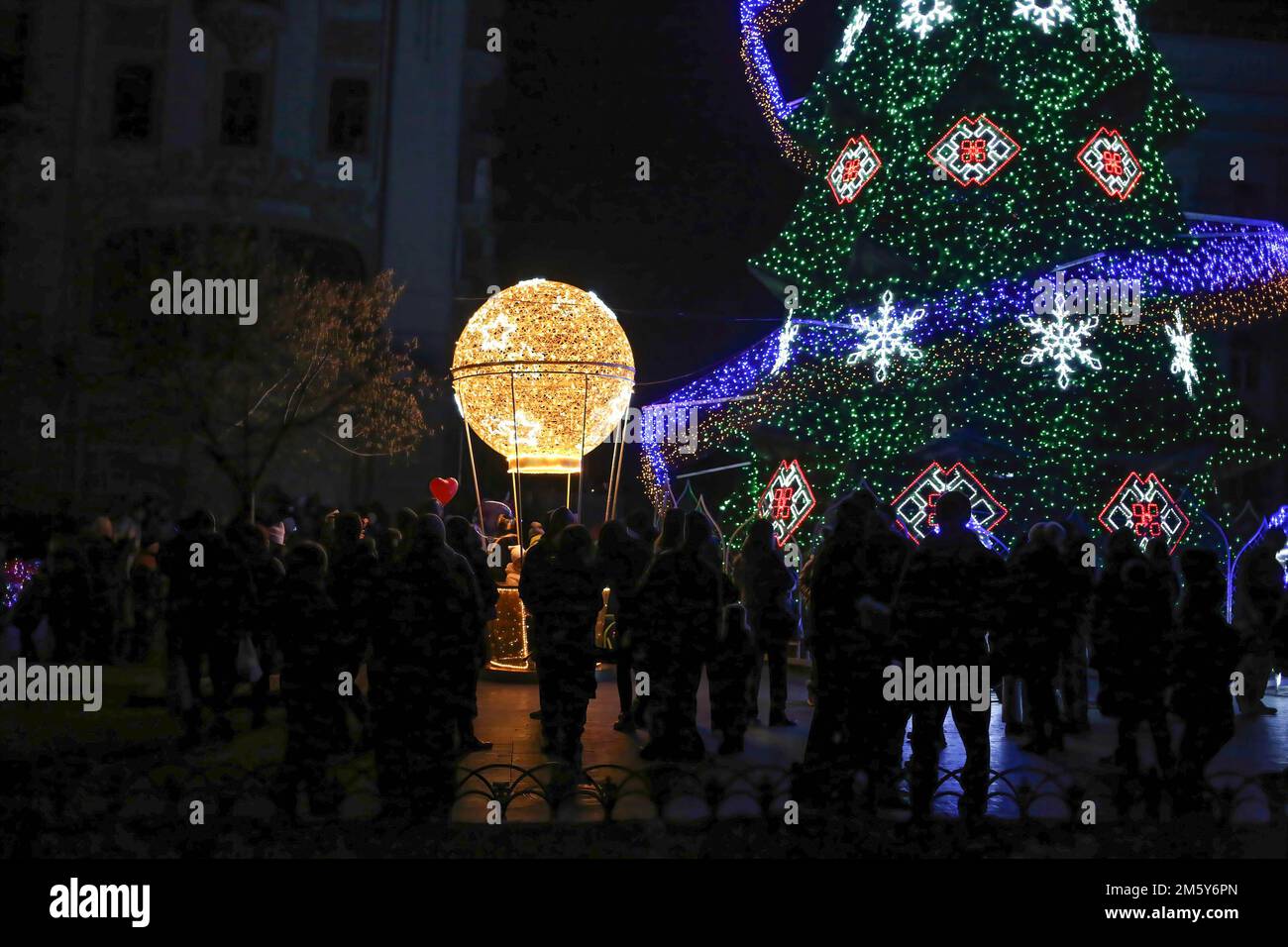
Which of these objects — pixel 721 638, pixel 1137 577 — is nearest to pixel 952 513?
pixel 1137 577

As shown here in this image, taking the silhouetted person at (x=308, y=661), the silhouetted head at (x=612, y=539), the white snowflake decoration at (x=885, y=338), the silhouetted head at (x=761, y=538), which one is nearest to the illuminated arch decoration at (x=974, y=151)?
the white snowflake decoration at (x=885, y=338)

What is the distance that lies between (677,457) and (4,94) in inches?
610

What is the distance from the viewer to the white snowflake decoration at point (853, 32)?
1752 centimetres

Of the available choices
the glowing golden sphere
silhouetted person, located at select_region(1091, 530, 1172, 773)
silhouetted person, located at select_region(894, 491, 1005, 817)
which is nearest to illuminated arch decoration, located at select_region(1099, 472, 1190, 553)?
the glowing golden sphere

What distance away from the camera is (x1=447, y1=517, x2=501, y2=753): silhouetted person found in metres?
7.59

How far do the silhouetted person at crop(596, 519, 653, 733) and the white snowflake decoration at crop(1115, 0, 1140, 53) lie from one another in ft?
38.1

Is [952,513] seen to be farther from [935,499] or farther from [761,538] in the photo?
[935,499]

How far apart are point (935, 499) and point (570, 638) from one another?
26.5ft

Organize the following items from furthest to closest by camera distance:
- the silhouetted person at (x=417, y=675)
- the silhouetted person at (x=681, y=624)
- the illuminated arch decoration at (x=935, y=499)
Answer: the illuminated arch decoration at (x=935, y=499)
the silhouetted person at (x=681, y=624)
the silhouetted person at (x=417, y=675)

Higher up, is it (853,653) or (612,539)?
(612,539)

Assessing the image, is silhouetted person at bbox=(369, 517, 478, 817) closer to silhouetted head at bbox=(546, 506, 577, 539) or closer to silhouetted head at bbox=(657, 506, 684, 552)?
silhouetted head at bbox=(657, 506, 684, 552)

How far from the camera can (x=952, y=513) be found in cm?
655

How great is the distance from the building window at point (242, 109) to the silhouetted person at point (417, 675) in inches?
759

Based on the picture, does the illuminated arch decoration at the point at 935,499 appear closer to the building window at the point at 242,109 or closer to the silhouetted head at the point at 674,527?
the silhouetted head at the point at 674,527
